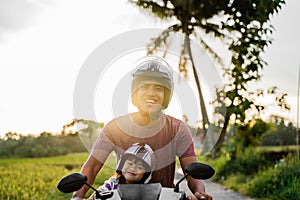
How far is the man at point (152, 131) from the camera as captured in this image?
129 inches

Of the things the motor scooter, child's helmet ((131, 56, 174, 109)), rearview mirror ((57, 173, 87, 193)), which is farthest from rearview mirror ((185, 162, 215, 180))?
child's helmet ((131, 56, 174, 109))

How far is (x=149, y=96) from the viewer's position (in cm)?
329

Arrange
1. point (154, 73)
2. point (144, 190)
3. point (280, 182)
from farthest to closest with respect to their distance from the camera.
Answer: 1. point (280, 182)
2. point (154, 73)
3. point (144, 190)

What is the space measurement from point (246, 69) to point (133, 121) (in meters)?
8.18

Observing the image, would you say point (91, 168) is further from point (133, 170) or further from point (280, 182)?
point (280, 182)

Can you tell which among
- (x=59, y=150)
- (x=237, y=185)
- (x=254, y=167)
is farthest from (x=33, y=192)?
(x=59, y=150)

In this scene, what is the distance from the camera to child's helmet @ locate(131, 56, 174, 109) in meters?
3.26

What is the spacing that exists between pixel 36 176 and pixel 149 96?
8938 millimetres

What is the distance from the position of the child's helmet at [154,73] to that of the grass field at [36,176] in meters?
2.77

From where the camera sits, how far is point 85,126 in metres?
3.40

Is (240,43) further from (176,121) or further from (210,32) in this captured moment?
(176,121)

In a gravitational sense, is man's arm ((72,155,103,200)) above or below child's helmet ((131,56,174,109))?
below

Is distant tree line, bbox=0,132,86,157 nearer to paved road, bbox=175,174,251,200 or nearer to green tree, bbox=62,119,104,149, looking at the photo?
paved road, bbox=175,174,251,200

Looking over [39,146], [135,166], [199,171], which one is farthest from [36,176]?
[199,171]
